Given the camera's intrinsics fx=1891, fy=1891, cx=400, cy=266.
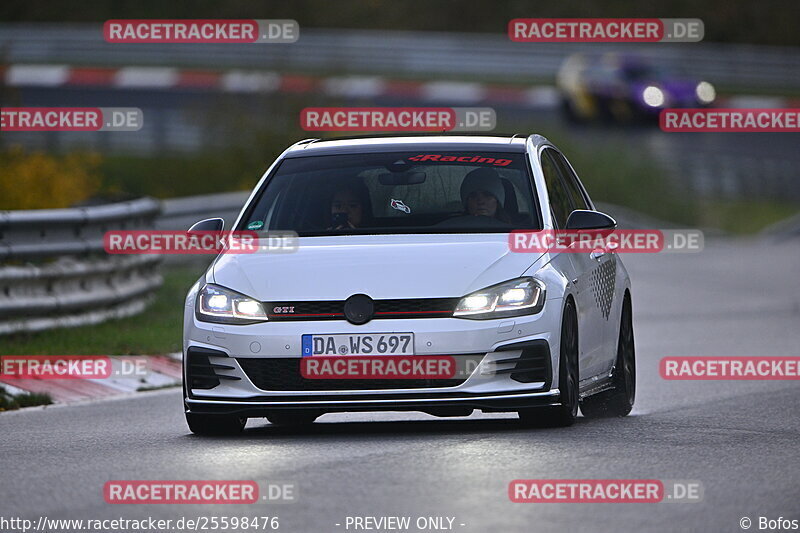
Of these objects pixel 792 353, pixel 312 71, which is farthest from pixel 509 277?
pixel 312 71

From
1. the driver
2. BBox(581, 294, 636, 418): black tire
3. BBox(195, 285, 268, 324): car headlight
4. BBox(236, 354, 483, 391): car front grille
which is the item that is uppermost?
the driver

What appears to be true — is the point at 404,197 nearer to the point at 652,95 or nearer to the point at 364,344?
the point at 364,344

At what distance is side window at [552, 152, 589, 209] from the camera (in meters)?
11.3

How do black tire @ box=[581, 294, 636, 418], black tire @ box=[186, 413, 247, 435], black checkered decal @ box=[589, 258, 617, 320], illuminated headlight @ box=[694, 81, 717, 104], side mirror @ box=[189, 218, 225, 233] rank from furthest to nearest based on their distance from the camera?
illuminated headlight @ box=[694, 81, 717, 104] → black tire @ box=[581, 294, 636, 418] → black checkered decal @ box=[589, 258, 617, 320] → side mirror @ box=[189, 218, 225, 233] → black tire @ box=[186, 413, 247, 435]

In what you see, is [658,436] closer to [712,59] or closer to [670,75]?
[670,75]

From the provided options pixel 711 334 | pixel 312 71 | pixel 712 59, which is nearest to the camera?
pixel 711 334

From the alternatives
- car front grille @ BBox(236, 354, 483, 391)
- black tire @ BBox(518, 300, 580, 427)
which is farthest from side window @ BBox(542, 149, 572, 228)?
car front grille @ BBox(236, 354, 483, 391)

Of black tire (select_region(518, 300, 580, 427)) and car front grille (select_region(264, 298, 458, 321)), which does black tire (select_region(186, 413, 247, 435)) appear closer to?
car front grille (select_region(264, 298, 458, 321))

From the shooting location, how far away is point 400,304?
30.3 ft

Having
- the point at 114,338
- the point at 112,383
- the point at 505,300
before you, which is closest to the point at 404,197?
the point at 505,300

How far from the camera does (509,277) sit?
9.40 m

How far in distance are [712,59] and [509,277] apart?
131ft

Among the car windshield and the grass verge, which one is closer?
the car windshield

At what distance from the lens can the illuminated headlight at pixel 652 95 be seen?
42844 mm
